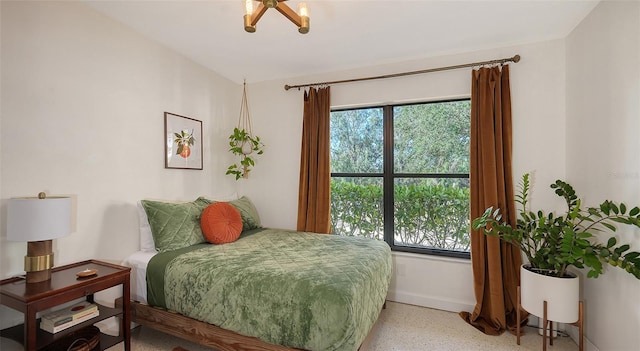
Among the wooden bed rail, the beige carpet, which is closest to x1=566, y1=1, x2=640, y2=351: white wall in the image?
the beige carpet

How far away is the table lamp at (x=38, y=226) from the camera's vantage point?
152 cm

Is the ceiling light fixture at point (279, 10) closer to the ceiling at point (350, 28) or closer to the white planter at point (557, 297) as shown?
the ceiling at point (350, 28)

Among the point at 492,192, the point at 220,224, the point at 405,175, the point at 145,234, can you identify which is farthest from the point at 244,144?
the point at 492,192

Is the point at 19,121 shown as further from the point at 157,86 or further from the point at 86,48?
the point at 157,86

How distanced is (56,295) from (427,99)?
3274 mm

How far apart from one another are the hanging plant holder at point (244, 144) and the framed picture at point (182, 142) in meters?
0.38

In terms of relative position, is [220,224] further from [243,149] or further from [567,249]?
[567,249]

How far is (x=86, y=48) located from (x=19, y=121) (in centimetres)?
73

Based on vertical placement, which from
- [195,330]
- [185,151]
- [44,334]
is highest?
[185,151]

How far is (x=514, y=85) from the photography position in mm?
2566

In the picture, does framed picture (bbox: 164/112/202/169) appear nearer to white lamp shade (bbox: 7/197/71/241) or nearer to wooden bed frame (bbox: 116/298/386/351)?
white lamp shade (bbox: 7/197/71/241)

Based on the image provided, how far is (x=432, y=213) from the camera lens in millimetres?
2967

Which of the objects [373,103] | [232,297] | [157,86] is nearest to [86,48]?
[157,86]

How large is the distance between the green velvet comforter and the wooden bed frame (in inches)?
1.9
